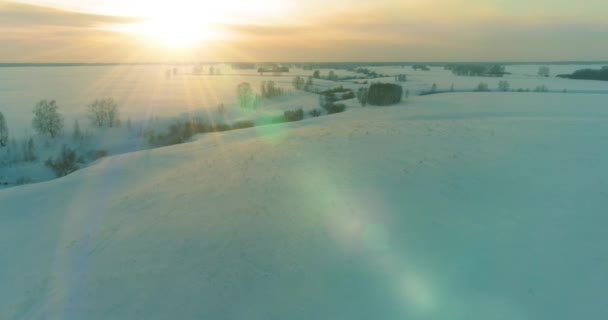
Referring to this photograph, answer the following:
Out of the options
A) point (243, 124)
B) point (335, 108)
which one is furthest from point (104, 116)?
point (335, 108)

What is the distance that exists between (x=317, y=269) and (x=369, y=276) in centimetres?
79

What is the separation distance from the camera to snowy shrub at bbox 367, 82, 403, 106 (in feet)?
94.5

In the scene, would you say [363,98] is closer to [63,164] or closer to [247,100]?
[247,100]

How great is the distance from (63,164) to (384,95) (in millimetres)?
22884

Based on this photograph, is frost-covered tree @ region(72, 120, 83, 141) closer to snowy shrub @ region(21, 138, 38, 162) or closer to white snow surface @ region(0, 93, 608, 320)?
snowy shrub @ region(21, 138, 38, 162)

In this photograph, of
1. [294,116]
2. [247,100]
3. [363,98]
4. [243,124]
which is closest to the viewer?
[243,124]

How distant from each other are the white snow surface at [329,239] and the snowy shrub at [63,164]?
441 centimetres

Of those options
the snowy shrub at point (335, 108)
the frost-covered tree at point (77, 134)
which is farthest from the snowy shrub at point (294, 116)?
the frost-covered tree at point (77, 134)

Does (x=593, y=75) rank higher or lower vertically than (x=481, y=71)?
lower

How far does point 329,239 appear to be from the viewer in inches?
235

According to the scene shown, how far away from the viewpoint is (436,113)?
2084 cm

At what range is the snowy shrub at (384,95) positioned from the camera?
28.8 meters

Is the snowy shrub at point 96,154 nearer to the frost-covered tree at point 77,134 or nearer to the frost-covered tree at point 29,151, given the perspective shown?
the frost-covered tree at point 77,134

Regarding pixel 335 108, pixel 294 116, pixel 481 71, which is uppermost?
pixel 481 71
